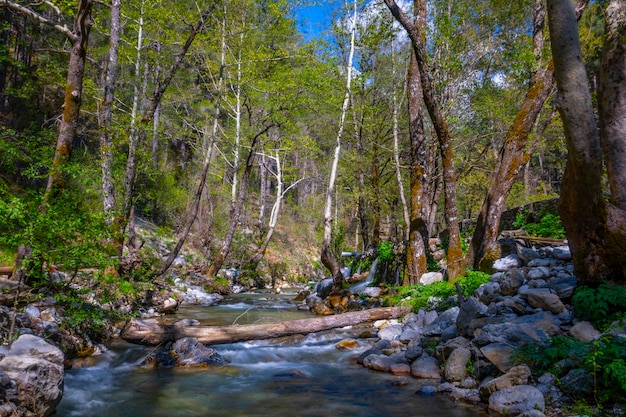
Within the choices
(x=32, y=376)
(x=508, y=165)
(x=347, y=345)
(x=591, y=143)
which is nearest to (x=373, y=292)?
(x=347, y=345)

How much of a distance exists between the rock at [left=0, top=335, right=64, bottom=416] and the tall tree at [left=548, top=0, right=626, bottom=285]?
679 cm

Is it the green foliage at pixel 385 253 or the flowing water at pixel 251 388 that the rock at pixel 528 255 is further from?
the green foliage at pixel 385 253

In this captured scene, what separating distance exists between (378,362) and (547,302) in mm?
2781

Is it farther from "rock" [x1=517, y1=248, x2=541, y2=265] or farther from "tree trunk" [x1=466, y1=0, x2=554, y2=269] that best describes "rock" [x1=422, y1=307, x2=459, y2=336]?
"tree trunk" [x1=466, y1=0, x2=554, y2=269]

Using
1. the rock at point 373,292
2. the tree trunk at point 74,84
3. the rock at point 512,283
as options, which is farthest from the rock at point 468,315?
the tree trunk at point 74,84

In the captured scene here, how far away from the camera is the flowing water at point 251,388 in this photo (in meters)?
4.98

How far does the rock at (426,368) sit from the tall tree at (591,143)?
2.46 m

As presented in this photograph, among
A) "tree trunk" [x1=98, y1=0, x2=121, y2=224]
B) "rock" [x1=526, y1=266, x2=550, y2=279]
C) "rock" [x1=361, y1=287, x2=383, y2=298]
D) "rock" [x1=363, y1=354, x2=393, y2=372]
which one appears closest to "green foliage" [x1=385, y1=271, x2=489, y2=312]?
"rock" [x1=526, y1=266, x2=550, y2=279]

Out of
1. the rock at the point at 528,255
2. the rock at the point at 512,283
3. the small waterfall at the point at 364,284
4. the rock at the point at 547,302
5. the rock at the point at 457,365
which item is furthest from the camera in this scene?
the small waterfall at the point at 364,284

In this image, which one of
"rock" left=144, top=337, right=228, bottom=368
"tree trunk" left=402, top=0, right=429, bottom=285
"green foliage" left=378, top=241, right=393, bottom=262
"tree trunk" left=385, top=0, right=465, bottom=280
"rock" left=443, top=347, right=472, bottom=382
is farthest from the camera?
"green foliage" left=378, top=241, right=393, bottom=262

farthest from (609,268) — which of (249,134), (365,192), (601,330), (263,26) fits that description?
(263,26)

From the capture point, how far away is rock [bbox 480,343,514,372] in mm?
5111

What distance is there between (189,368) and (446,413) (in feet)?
13.6

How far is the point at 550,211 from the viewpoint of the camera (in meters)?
10.6
